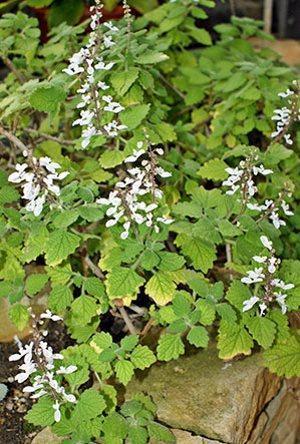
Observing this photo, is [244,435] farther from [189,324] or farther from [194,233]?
[194,233]

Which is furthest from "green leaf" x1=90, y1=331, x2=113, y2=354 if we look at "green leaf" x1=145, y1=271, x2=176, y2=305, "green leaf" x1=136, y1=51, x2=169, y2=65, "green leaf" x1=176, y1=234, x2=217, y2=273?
"green leaf" x1=136, y1=51, x2=169, y2=65

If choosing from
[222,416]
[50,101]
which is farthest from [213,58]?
[222,416]

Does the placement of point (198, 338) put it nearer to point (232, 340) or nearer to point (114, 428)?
point (232, 340)

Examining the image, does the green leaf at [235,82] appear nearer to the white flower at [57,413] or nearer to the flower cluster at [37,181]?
the flower cluster at [37,181]

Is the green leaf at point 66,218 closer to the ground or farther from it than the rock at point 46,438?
farther from it

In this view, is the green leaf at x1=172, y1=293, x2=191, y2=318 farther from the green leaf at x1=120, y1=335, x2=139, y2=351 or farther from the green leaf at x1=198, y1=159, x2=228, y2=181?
the green leaf at x1=198, y1=159, x2=228, y2=181

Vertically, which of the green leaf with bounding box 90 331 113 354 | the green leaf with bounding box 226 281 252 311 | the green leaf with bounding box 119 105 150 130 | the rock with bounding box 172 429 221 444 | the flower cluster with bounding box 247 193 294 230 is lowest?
the rock with bounding box 172 429 221 444

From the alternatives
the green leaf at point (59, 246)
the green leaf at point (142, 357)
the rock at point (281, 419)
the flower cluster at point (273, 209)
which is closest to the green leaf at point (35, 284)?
the green leaf at point (59, 246)
